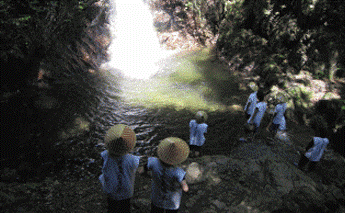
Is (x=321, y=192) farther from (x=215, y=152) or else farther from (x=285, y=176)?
(x=215, y=152)

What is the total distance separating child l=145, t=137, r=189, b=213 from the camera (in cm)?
237

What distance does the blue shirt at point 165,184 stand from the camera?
8.20 feet

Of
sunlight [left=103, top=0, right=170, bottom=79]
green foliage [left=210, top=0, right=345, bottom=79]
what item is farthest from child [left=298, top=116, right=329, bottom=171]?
sunlight [left=103, top=0, right=170, bottom=79]

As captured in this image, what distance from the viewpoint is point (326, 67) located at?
1040cm

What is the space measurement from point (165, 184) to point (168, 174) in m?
0.18

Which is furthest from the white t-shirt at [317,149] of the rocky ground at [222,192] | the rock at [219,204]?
the rock at [219,204]

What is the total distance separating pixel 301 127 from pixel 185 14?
48.3 ft

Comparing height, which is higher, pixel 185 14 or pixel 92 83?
pixel 185 14

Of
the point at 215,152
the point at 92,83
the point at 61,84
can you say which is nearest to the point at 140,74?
the point at 92,83

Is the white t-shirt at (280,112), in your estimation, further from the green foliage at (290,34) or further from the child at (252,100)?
the green foliage at (290,34)

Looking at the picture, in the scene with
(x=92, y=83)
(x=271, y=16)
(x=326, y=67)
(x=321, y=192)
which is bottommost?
(x=321, y=192)

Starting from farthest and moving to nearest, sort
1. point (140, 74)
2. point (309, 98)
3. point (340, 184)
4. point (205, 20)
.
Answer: point (205, 20) → point (140, 74) → point (309, 98) → point (340, 184)

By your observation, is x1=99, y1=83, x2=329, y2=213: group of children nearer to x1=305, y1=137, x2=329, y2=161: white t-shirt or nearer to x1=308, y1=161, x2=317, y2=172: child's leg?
x1=305, y1=137, x2=329, y2=161: white t-shirt

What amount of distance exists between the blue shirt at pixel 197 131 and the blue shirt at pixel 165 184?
266 cm
